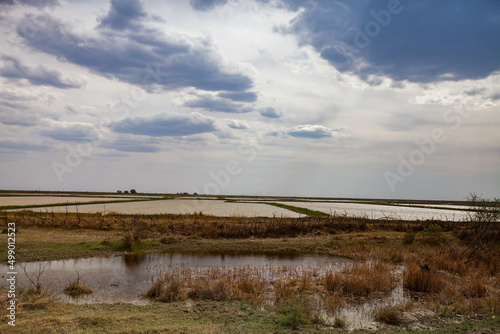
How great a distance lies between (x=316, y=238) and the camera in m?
30.1

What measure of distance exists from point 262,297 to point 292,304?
4.15ft

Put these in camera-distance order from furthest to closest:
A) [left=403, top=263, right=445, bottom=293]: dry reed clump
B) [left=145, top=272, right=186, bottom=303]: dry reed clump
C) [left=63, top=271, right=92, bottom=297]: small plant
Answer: [left=403, top=263, right=445, bottom=293]: dry reed clump → [left=63, top=271, right=92, bottom=297]: small plant → [left=145, top=272, right=186, bottom=303]: dry reed clump

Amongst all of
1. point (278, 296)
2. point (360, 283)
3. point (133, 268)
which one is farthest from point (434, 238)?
point (133, 268)

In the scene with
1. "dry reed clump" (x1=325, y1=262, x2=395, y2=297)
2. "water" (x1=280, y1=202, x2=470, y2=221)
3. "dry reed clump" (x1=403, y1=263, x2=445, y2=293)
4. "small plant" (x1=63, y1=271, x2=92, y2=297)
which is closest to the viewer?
"small plant" (x1=63, y1=271, x2=92, y2=297)

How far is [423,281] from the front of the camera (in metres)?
14.3

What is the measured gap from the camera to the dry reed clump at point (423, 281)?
1409cm

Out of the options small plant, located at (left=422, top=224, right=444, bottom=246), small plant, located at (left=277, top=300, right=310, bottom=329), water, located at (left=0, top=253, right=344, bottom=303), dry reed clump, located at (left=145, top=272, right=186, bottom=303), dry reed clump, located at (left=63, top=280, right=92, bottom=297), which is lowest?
water, located at (left=0, top=253, right=344, bottom=303)

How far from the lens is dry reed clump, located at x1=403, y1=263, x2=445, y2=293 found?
46.2 feet

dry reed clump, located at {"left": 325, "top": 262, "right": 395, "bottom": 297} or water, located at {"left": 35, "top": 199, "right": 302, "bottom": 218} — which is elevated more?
dry reed clump, located at {"left": 325, "top": 262, "right": 395, "bottom": 297}

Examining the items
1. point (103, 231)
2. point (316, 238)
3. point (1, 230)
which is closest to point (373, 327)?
point (316, 238)

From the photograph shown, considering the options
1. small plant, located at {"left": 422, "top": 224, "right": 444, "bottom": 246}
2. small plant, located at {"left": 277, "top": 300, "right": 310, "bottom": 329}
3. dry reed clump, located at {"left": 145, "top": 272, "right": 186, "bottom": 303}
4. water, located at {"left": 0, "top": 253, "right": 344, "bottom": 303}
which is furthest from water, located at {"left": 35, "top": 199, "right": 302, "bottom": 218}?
small plant, located at {"left": 277, "top": 300, "right": 310, "bottom": 329}

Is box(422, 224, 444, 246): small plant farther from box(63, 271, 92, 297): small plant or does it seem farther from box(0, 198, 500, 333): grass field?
box(63, 271, 92, 297): small plant

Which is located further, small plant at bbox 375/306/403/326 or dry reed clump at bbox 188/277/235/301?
dry reed clump at bbox 188/277/235/301

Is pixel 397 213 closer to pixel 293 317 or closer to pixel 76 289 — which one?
pixel 293 317
